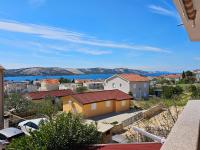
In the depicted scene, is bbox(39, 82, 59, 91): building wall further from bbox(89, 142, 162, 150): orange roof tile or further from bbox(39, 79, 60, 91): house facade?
bbox(89, 142, 162, 150): orange roof tile

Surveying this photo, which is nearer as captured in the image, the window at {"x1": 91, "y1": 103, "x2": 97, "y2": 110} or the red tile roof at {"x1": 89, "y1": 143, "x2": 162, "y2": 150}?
the red tile roof at {"x1": 89, "y1": 143, "x2": 162, "y2": 150}

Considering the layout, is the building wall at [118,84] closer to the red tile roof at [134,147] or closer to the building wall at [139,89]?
the building wall at [139,89]

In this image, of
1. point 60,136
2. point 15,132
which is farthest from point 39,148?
point 15,132

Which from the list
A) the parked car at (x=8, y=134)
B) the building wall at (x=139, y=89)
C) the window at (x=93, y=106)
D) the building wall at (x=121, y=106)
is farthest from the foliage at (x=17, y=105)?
the building wall at (x=139, y=89)

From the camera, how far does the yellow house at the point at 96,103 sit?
36812mm

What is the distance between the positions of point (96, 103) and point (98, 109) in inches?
37.6

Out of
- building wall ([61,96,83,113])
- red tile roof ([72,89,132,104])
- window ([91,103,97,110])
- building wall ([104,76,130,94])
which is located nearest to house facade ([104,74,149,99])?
building wall ([104,76,130,94])

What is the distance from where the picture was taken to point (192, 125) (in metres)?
3.74

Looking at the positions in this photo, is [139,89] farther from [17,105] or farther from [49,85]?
[17,105]

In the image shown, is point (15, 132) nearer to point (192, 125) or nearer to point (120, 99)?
point (192, 125)

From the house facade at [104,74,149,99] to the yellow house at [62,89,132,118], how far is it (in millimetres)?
11086

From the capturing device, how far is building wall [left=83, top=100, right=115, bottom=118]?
1444 inches

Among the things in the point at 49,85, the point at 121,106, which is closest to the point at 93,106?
the point at 121,106

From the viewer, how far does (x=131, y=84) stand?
180ft
